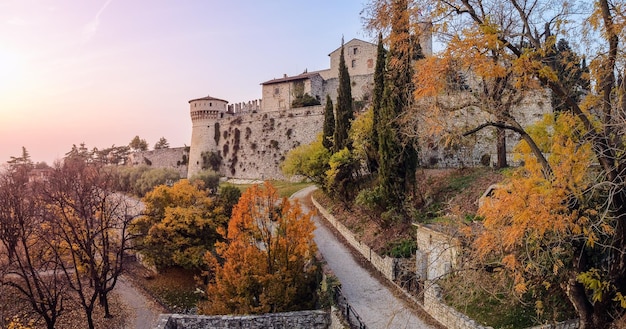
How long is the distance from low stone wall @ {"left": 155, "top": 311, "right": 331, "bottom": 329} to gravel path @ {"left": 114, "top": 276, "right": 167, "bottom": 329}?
4.89 meters

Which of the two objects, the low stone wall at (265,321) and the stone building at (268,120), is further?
the stone building at (268,120)

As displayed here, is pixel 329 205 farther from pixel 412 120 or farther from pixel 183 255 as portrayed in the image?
pixel 412 120

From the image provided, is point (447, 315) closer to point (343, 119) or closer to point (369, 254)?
point (369, 254)

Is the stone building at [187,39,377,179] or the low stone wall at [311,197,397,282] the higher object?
the stone building at [187,39,377,179]

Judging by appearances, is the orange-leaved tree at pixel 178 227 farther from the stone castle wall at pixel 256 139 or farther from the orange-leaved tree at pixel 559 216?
the stone castle wall at pixel 256 139

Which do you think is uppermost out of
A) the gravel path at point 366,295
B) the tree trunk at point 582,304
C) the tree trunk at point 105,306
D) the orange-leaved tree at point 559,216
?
the orange-leaved tree at point 559,216

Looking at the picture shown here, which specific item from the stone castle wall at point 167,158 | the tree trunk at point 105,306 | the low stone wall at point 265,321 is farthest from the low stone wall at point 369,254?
the stone castle wall at point 167,158

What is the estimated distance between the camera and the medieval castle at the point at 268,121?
1795 inches

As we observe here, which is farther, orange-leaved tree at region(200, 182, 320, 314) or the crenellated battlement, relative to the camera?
the crenellated battlement

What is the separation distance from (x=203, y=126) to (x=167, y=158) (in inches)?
422

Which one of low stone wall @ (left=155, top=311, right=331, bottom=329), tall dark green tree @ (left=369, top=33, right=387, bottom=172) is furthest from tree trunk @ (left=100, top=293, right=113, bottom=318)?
tall dark green tree @ (left=369, top=33, right=387, bottom=172)

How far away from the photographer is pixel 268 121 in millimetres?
47594

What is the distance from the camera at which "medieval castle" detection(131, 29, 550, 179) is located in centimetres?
4559

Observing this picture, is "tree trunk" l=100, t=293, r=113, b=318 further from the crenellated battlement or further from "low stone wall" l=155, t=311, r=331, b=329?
the crenellated battlement
